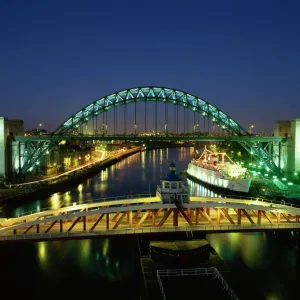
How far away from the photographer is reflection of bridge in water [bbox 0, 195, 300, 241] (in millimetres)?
16203

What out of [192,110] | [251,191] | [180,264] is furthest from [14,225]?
[192,110]

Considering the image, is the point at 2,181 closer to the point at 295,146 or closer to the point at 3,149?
the point at 3,149

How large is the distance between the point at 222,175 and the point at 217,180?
107cm

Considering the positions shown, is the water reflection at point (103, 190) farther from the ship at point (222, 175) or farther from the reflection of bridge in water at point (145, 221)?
the reflection of bridge in water at point (145, 221)

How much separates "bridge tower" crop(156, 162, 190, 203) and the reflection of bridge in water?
1.09 ft

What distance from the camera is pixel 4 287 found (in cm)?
1588

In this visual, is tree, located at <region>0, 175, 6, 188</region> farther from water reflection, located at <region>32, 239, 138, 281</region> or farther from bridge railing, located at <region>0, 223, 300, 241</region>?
bridge railing, located at <region>0, 223, 300, 241</region>

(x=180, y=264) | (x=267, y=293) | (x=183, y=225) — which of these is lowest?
(x=267, y=293)

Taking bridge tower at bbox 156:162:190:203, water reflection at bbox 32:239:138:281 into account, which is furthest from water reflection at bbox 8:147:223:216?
bridge tower at bbox 156:162:190:203

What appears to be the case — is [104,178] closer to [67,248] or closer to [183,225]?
[67,248]

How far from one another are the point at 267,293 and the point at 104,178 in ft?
130

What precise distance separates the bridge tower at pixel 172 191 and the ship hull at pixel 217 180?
Answer: 20.3 metres

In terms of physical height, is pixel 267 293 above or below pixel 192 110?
below

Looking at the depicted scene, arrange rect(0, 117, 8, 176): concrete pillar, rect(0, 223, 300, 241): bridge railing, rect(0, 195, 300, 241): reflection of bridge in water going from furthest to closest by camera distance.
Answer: rect(0, 117, 8, 176): concrete pillar
rect(0, 195, 300, 241): reflection of bridge in water
rect(0, 223, 300, 241): bridge railing
